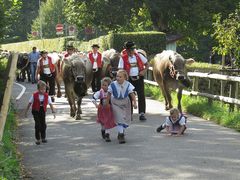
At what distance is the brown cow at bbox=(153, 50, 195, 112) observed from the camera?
1517 cm

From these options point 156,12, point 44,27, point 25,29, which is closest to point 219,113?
point 156,12

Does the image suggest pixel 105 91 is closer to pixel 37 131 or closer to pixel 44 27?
pixel 37 131

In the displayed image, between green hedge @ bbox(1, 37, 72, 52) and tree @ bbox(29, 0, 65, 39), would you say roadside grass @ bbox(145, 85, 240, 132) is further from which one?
tree @ bbox(29, 0, 65, 39)

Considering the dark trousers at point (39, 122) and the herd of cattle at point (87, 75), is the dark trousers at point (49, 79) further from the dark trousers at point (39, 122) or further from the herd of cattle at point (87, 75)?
the dark trousers at point (39, 122)

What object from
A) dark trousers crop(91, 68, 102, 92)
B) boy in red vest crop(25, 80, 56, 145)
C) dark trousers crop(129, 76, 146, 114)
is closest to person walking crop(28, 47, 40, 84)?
dark trousers crop(91, 68, 102, 92)

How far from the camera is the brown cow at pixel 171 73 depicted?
15172 millimetres

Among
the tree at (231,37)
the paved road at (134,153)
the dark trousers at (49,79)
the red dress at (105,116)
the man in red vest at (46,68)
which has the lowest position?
the paved road at (134,153)

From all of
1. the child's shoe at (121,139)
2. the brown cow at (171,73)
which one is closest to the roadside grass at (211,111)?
the brown cow at (171,73)

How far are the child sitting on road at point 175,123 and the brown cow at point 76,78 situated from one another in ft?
11.5

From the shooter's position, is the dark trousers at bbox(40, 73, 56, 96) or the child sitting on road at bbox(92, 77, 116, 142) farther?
the dark trousers at bbox(40, 73, 56, 96)

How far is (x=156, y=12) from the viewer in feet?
134

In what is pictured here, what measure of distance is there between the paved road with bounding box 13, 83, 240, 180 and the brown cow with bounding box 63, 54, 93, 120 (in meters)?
1.09

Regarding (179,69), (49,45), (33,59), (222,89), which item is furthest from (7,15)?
(49,45)

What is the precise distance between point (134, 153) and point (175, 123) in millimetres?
2174
